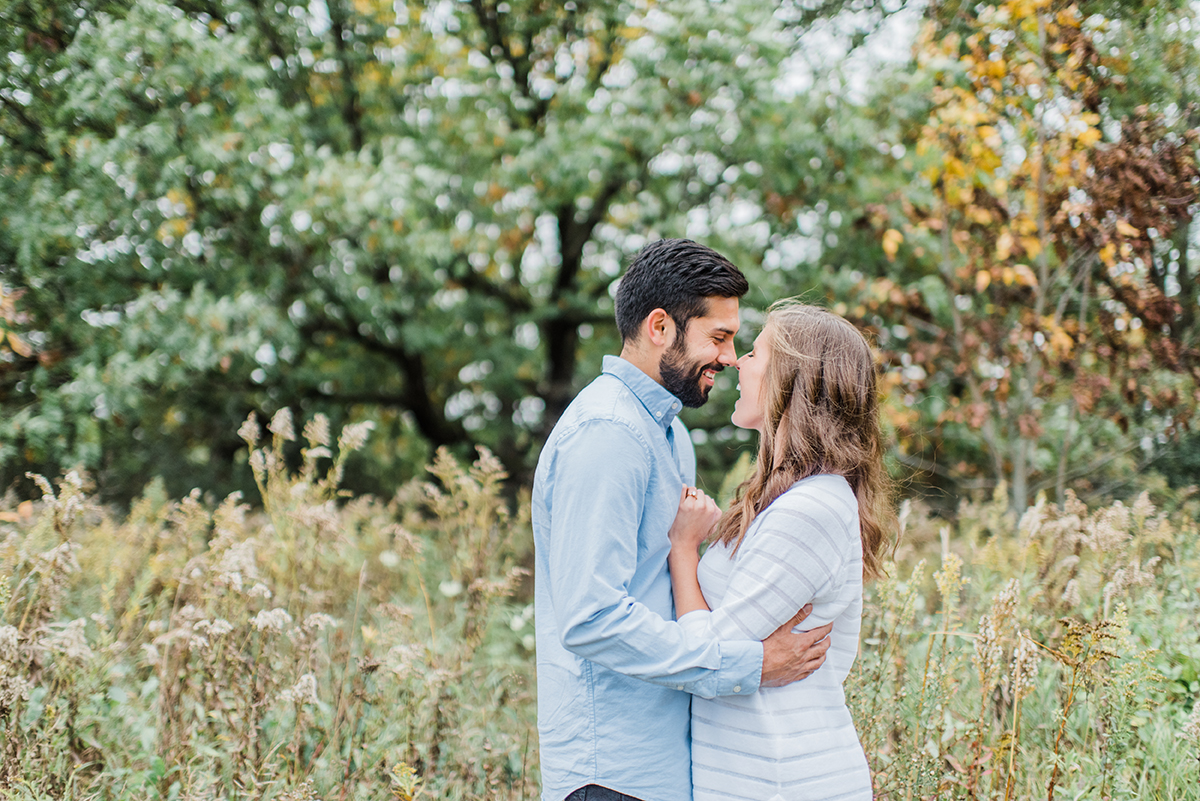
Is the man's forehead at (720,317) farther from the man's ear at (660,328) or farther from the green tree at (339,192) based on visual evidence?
the green tree at (339,192)

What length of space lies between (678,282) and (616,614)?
0.79 meters

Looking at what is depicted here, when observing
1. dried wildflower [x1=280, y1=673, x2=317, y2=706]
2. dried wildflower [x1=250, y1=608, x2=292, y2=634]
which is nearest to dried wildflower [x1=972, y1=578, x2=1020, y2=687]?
dried wildflower [x1=280, y1=673, x2=317, y2=706]

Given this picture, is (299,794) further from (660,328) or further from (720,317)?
(720,317)

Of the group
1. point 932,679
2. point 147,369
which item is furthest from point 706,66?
point 932,679

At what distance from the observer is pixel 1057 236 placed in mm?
4801

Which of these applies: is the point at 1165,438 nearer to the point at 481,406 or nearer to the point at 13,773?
the point at 13,773

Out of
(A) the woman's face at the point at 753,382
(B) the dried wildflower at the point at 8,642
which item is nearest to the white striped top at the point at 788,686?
(A) the woman's face at the point at 753,382

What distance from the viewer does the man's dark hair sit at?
→ 1.82 meters

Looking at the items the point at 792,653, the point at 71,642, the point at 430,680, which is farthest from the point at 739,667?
the point at 71,642

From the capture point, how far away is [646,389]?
183cm

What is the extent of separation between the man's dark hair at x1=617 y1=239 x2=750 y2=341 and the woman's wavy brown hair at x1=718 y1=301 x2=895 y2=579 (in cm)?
19

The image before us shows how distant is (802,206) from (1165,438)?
352 centimetres

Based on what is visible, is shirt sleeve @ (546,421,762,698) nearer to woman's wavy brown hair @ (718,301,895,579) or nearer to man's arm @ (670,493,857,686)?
man's arm @ (670,493,857,686)

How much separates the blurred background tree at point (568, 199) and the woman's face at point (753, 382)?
10.5 feet
